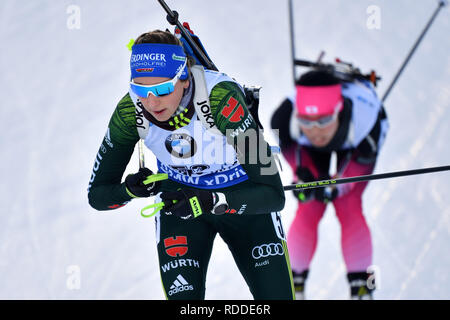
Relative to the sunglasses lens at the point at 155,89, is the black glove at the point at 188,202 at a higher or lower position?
lower

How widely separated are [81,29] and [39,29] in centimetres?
42

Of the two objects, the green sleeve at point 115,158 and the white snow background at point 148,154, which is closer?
the green sleeve at point 115,158

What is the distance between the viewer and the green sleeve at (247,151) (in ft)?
12.0

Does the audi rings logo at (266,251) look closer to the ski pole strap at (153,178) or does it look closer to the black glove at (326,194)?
the ski pole strap at (153,178)

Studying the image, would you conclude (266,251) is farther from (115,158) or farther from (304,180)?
(304,180)

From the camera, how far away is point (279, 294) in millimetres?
3869

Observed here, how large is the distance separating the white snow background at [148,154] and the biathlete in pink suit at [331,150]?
0.42 m

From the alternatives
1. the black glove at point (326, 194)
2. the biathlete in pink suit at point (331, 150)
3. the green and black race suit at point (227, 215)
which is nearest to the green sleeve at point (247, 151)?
the green and black race suit at point (227, 215)

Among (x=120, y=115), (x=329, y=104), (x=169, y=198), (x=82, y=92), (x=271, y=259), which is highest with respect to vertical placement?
(x=82, y=92)

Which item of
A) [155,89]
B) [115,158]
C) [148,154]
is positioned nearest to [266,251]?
[115,158]

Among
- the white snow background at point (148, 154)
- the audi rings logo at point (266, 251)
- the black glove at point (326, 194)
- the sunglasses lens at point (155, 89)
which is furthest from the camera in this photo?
the white snow background at point (148, 154)

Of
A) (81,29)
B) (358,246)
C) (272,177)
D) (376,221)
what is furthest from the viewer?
(81,29)
